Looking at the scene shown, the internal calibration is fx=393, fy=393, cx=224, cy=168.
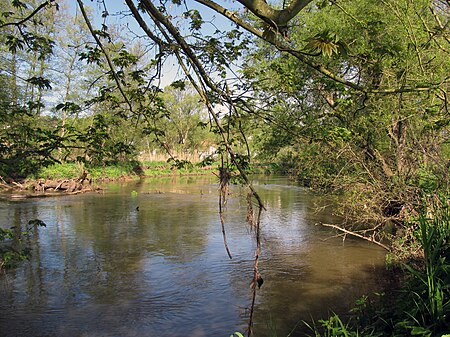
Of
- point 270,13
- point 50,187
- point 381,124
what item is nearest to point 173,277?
point 381,124

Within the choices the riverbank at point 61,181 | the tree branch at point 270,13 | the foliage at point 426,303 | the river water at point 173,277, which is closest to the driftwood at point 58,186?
the riverbank at point 61,181

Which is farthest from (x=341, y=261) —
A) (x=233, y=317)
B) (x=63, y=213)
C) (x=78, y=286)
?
(x=63, y=213)

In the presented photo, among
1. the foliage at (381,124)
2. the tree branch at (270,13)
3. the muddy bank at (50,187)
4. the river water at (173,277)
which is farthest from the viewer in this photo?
the muddy bank at (50,187)

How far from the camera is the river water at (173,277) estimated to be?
666cm

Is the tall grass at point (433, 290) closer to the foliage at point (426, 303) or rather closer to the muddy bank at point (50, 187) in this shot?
the foliage at point (426, 303)

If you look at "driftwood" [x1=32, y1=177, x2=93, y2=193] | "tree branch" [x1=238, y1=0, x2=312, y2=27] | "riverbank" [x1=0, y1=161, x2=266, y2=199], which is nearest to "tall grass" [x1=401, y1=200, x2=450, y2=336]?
"tree branch" [x1=238, y1=0, x2=312, y2=27]

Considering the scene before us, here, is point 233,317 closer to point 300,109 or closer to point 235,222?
point 300,109

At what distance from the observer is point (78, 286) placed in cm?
827

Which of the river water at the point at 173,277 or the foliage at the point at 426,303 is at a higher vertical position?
the foliage at the point at 426,303

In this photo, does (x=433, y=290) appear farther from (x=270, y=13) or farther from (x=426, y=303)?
(x=270, y=13)

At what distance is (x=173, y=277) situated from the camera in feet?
29.1

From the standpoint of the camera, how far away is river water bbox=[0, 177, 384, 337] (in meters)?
6.66

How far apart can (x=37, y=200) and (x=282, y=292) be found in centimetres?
1597

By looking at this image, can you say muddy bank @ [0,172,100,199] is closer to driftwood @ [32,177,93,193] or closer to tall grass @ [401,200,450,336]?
driftwood @ [32,177,93,193]
